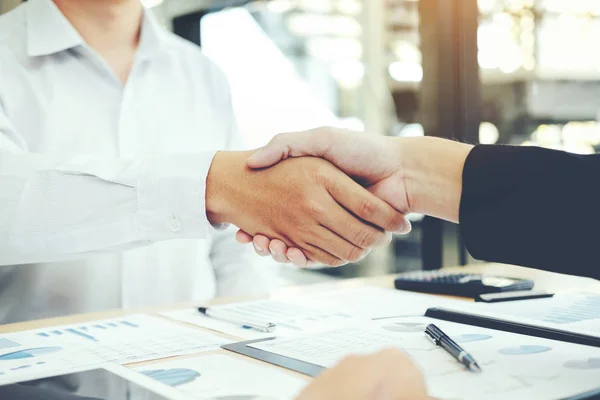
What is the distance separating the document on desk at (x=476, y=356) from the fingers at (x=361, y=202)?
0.21m

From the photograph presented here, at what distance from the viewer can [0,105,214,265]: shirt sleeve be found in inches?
41.9

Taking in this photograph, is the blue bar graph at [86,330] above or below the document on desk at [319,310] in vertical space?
above

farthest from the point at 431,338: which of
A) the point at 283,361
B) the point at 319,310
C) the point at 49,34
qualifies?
the point at 49,34

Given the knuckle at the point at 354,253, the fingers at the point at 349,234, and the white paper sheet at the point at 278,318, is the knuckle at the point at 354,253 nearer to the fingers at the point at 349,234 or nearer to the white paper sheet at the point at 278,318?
the fingers at the point at 349,234

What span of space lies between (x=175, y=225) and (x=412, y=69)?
5.16ft

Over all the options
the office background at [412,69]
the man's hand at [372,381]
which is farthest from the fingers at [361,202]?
the man's hand at [372,381]

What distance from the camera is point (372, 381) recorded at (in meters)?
0.45

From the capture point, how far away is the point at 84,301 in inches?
53.7

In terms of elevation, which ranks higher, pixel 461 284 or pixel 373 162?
pixel 373 162

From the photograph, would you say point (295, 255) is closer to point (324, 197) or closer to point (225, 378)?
point (324, 197)

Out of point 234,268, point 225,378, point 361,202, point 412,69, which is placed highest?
point 412,69

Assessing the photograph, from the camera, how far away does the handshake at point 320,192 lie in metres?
1.07

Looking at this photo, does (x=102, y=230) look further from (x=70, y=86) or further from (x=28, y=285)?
(x=70, y=86)

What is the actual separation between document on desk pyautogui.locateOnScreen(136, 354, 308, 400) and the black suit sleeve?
33 centimetres
